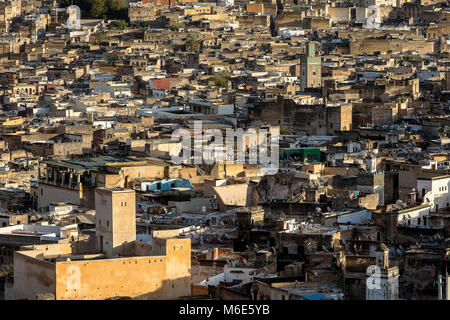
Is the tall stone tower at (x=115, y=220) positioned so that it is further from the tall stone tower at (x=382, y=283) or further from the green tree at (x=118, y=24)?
the green tree at (x=118, y=24)

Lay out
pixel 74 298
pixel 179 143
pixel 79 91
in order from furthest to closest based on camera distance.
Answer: pixel 79 91 < pixel 179 143 < pixel 74 298

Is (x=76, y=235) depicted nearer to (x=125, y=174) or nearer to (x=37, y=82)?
(x=125, y=174)

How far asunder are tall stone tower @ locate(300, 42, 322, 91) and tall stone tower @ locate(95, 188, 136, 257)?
1333 inches

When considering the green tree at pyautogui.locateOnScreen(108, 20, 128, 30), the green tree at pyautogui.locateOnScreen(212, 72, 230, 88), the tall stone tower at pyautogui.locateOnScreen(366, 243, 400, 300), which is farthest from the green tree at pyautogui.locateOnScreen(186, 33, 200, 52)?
the tall stone tower at pyautogui.locateOnScreen(366, 243, 400, 300)

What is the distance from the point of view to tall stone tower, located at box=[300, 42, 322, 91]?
6375 cm

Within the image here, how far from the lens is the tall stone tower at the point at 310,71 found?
209 ft

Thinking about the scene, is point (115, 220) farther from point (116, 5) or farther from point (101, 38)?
point (116, 5)

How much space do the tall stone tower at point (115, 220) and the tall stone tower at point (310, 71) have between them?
33.9 metres

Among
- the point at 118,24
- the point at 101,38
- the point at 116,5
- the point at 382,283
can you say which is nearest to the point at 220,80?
the point at 101,38

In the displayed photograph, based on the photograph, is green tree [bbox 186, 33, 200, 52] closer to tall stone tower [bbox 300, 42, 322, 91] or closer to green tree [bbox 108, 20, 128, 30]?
green tree [bbox 108, 20, 128, 30]

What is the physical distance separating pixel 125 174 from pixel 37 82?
28685 millimetres

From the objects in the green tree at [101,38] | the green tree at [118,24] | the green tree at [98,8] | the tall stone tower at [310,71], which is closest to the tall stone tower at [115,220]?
the tall stone tower at [310,71]

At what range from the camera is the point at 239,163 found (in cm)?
4162
